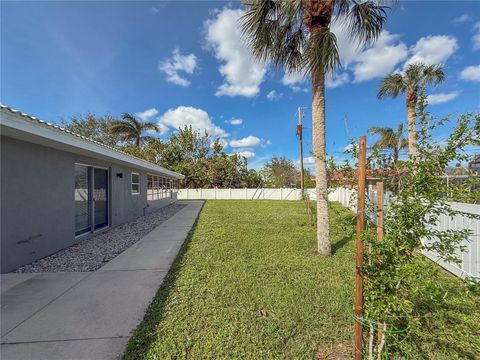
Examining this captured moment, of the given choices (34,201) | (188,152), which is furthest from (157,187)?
(188,152)

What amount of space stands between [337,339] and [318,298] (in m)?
0.79

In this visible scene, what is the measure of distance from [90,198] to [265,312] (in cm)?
636

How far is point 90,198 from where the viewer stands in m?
6.76

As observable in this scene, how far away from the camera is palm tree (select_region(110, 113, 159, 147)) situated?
20.5 metres

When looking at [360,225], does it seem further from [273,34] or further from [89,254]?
[89,254]

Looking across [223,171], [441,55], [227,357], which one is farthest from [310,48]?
[223,171]

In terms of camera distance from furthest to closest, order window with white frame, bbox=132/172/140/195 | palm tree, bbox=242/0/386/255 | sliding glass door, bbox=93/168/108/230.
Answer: window with white frame, bbox=132/172/140/195
sliding glass door, bbox=93/168/108/230
palm tree, bbox=242/0/386/255

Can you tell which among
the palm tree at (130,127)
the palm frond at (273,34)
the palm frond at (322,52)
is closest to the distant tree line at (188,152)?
the palm tree at (130,127)

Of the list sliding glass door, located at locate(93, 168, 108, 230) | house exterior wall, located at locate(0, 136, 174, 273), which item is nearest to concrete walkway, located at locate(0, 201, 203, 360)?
house exterior wall, located at locate(0, 136, 174, 273)

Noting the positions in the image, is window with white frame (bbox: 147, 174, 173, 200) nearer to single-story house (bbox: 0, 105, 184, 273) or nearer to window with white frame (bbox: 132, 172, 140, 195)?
window with white frame (bbox: 132, 172, 140, 195)

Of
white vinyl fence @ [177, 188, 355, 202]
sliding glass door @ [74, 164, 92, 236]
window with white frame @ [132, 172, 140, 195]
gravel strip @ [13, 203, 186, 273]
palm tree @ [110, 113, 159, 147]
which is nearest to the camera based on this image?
gravel strip @ [13, 203, 186, 273]

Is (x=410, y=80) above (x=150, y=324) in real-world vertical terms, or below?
above

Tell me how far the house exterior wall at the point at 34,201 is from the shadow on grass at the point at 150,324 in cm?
304

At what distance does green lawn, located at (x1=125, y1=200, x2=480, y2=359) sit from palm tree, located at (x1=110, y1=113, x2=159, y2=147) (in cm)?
1926
